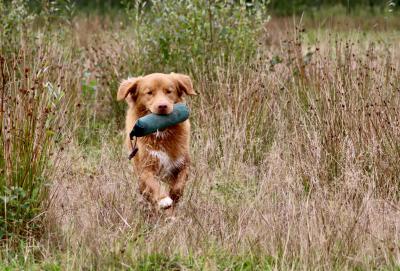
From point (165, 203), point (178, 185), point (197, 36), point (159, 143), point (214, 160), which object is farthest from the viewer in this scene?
point (197, 36)

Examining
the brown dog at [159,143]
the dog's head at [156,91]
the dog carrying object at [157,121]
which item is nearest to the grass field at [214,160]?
the brown dog at [159,143]

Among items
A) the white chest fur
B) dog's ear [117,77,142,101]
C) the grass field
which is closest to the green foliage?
the grass field

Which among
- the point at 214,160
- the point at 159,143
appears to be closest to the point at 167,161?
the point at 159,143

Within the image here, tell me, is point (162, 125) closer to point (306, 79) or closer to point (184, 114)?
point (184, 114)

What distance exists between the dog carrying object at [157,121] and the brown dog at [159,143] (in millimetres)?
45

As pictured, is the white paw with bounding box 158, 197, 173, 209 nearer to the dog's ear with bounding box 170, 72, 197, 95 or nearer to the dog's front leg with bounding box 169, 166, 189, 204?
the dog's front leg with bounding box 169, 166, 189, 204

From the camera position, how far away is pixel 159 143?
5.52 metres

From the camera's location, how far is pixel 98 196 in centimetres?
511

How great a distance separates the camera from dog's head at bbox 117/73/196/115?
5.46m

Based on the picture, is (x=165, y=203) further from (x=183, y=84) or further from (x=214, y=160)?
(x=214, y=160)

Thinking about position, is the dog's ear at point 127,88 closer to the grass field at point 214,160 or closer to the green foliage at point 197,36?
the grass field at point 214,160

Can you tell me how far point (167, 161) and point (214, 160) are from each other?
887mm

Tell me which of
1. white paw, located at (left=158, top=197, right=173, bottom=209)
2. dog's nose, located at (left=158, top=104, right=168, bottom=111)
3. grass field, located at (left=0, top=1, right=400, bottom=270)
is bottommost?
white paw, located at (left=158, top=197, right=173, bottom=209)

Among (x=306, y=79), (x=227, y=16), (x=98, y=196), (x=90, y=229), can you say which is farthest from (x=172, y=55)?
(x=90, y=229)
